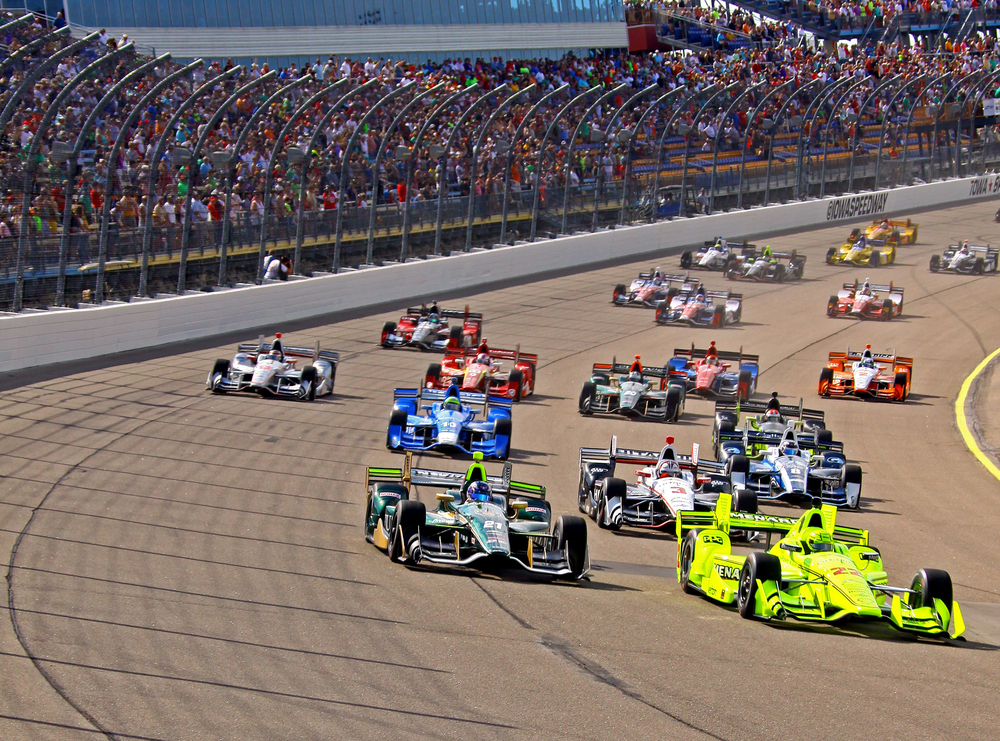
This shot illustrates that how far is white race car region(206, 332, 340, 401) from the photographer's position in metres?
20.0

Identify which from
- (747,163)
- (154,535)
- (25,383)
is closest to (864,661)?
(154,535)

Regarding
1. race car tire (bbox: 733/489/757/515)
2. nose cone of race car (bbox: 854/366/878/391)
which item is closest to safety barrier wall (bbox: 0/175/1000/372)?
nose cone of race car (bbox: 854/366/878/391)

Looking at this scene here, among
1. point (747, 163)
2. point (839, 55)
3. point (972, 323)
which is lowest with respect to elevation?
point (972, 323)

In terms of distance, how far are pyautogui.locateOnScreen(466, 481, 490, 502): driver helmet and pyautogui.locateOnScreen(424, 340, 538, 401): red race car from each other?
7485mm

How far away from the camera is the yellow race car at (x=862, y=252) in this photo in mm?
40156

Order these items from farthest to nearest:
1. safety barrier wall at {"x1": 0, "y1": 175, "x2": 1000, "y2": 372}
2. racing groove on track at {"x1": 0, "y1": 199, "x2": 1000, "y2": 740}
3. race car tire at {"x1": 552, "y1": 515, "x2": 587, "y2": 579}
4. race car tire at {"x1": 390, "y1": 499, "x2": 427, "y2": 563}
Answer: safety barrier wall at {"x1": 0, "y1": 175, "x2": 1000, "y2": 372} < race car tire at {"x1": 552, "y1": 515, "x2": 587, "y2": 579} < race car tire at {"x1": 390, "y1": 499, "x2": 427, "y2": 563} < racing groove on track at {"x1": 0, "y1": 199, "x2": 1000, "y2": 740}

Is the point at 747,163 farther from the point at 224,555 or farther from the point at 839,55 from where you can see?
the point at 224,555

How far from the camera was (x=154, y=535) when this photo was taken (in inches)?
477

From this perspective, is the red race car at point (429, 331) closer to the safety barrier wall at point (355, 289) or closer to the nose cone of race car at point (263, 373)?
the safety barrier wall at point (355, 289)

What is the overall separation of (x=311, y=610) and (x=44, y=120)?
13.3 m

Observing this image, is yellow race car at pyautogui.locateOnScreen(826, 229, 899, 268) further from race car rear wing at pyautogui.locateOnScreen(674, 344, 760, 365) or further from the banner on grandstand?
race car rear wing at pyautogui.locateOnScreen(674, 344, 760, 365)

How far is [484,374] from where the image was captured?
68.7ft

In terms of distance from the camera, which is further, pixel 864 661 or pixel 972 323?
pixel 972 323

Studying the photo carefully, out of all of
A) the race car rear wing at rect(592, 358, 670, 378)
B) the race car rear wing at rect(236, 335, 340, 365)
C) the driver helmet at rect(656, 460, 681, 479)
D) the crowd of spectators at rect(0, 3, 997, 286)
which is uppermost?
the crowd of spectators at rect(0, 3, 997, 286)
